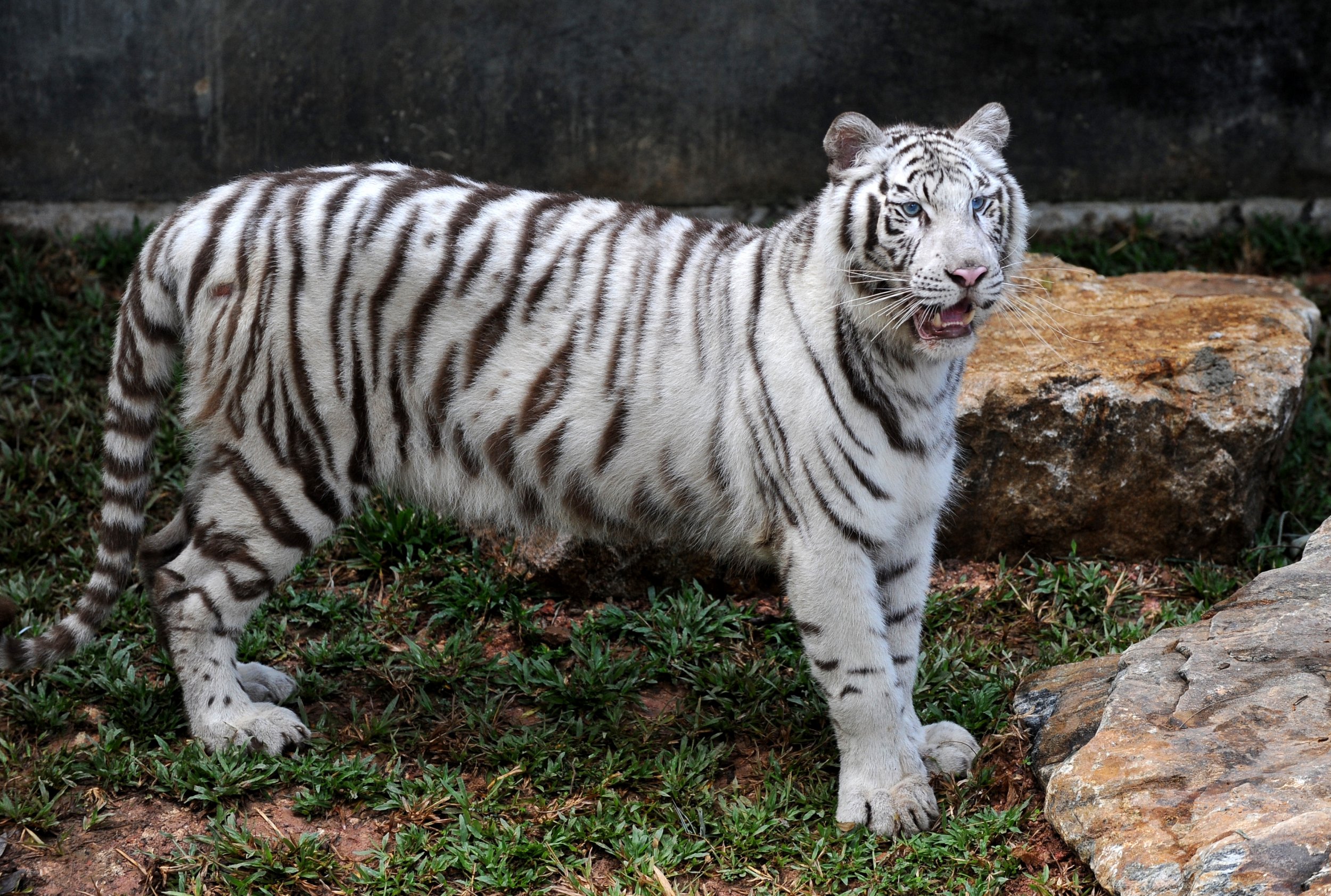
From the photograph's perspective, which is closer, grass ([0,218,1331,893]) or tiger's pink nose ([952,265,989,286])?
tiger's pink nose ([952,265,989,286])

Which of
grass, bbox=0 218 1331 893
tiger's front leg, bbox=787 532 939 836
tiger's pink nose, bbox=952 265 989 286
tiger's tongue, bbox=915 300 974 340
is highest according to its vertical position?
tiger's pink nose, bbox=952 265 989 286

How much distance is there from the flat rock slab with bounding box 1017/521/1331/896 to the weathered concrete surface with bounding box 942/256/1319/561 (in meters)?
0.90

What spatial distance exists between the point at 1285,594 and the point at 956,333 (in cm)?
125

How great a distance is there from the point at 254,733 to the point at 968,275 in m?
2.32

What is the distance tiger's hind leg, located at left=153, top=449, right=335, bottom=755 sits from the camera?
3643mm

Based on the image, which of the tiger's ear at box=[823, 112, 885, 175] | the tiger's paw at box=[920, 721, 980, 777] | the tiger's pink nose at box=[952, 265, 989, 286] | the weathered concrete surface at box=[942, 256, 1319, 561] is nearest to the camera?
the tiger's pink nose at box=[952, 265, 989, 286]

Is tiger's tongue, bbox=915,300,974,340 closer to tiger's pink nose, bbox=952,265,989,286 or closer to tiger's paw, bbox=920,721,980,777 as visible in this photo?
tiger's pink nose, bbox=952,265,989,286

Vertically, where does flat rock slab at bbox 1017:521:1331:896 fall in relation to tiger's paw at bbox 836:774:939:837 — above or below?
above

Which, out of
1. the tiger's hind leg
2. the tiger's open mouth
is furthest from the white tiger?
the tiger's open mouth

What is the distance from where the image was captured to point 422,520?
477 cm

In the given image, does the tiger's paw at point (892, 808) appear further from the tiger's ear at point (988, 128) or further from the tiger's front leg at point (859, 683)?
the tiger's ear at point (988, 128)

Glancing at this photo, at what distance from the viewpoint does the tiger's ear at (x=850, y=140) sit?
3.31 metres

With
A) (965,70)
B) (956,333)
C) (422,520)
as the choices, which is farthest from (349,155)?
(956,333)

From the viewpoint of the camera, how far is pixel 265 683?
3979 mm
